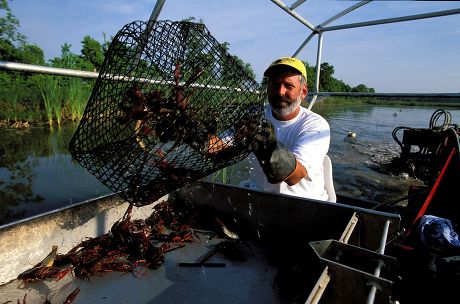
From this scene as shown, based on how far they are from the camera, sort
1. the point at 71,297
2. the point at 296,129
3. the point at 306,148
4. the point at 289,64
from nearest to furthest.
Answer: the point at 71,297 → the point at 306,148 → the point at 289,64 → the point at 296,129

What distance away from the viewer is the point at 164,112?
175 centimetres

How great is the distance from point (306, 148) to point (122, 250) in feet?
6.14

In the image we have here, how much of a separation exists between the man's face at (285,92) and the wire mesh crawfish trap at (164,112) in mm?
1098

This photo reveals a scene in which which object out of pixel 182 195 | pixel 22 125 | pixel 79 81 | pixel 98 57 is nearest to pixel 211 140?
pixel 182 195

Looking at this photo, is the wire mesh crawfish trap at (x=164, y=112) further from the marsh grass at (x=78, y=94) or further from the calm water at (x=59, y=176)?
the marsh grass at (x=78, y=94)

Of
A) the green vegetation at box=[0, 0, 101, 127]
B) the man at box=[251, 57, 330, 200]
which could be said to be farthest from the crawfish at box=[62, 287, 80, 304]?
the green vegetation at box=[0, 0, 101, 127]

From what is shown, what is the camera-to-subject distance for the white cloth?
9.02ft

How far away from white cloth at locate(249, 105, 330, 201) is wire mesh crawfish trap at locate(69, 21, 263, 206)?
87 cm

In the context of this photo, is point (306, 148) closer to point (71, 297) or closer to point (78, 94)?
point (71, 297)

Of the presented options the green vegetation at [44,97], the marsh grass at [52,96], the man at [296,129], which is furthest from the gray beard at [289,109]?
the marsh grass at [52,96]

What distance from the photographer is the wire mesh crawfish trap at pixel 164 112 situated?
1794 mm

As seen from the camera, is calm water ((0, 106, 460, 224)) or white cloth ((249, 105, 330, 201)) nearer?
A: white cloth ((249, 105, 330, 201))

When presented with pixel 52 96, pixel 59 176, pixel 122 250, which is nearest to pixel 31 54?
pixel 52 96

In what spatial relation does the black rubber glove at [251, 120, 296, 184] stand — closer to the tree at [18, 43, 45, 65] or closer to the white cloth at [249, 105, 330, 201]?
the white cloth at [249, 105, 330, 201]
